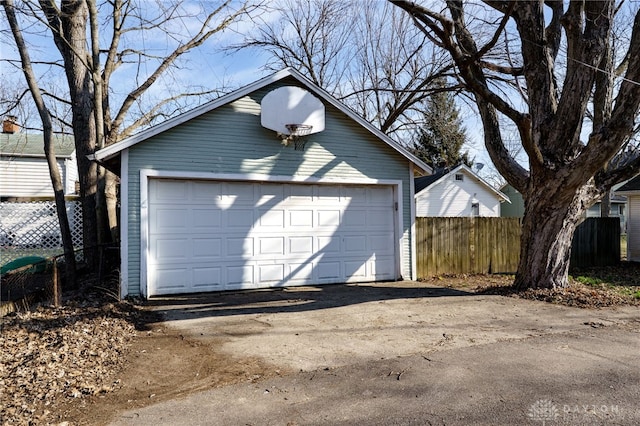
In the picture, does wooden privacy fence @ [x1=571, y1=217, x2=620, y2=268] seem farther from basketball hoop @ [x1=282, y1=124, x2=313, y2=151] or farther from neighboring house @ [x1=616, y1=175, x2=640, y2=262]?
basketball hoop @ [x1=282, y1=124, x2=313, y2=151]

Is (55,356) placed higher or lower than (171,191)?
lower

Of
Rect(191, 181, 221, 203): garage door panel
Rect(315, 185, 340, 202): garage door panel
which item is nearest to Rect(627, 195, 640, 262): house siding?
Rect(315, 185, 340, 202): garage door panel

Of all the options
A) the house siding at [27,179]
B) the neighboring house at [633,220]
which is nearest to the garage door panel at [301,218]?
the neighboring house at [633,220]

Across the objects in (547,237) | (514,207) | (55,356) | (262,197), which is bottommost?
(55,356)

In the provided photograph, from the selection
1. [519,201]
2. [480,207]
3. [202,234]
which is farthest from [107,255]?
[519,201]

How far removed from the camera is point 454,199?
24.4 meters

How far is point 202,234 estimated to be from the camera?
875 centimetres

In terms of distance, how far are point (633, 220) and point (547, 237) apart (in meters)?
9.36

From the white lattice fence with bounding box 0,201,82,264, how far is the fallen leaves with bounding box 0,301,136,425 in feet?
19.5

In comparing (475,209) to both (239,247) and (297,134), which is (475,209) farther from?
(239,247)

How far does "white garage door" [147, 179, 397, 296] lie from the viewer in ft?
28.0

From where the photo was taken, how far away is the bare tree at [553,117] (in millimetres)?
7449

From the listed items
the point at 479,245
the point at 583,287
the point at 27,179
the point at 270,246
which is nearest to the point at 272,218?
the point at 270,246

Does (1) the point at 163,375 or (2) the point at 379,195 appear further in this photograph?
(2) the point at 379,195
